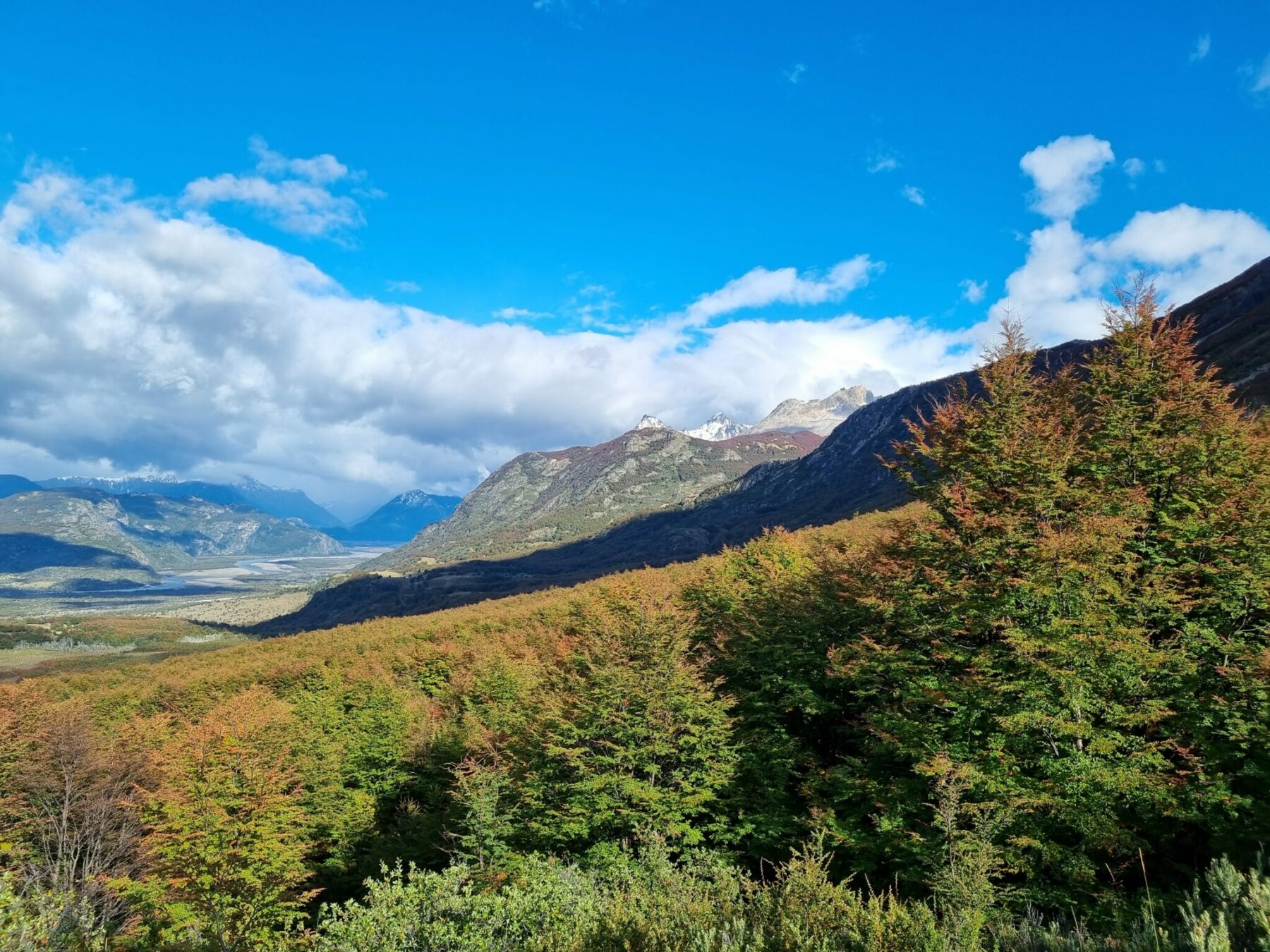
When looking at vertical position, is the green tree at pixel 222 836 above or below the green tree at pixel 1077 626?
below

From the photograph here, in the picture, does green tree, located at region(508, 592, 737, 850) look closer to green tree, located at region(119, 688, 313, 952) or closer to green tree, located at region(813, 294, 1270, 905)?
green tree, located at region(813, 294, 1270, 905)

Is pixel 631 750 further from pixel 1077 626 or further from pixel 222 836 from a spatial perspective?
pixel 222 836

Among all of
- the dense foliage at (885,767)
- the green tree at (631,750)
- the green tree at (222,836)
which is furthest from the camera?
the green tree at (222,836)

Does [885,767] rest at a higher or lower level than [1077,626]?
lower

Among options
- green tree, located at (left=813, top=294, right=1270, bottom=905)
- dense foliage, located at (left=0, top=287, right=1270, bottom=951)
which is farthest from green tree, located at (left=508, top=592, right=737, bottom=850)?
green tree, located at (left=813, top=294, right=1270, bottom=905)

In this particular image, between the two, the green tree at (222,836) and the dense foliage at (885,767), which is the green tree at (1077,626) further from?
the green tree at (222,836)

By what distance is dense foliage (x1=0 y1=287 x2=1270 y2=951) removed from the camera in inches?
553

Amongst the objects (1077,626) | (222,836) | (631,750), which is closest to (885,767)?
(1077,626)

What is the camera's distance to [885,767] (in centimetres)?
2312

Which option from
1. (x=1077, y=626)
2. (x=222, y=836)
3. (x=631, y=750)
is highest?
(x=1077, y=626)

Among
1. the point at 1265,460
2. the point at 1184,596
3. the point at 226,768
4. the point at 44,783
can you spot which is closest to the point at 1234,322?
the point at 1265,460

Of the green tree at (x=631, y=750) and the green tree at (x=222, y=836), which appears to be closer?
the green tree at (x=631, y=750)

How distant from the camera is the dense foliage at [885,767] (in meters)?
14.0

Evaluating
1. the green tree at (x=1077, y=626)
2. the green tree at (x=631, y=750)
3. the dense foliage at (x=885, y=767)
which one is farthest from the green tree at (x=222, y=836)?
the green tree at (x=1077, y=626)
